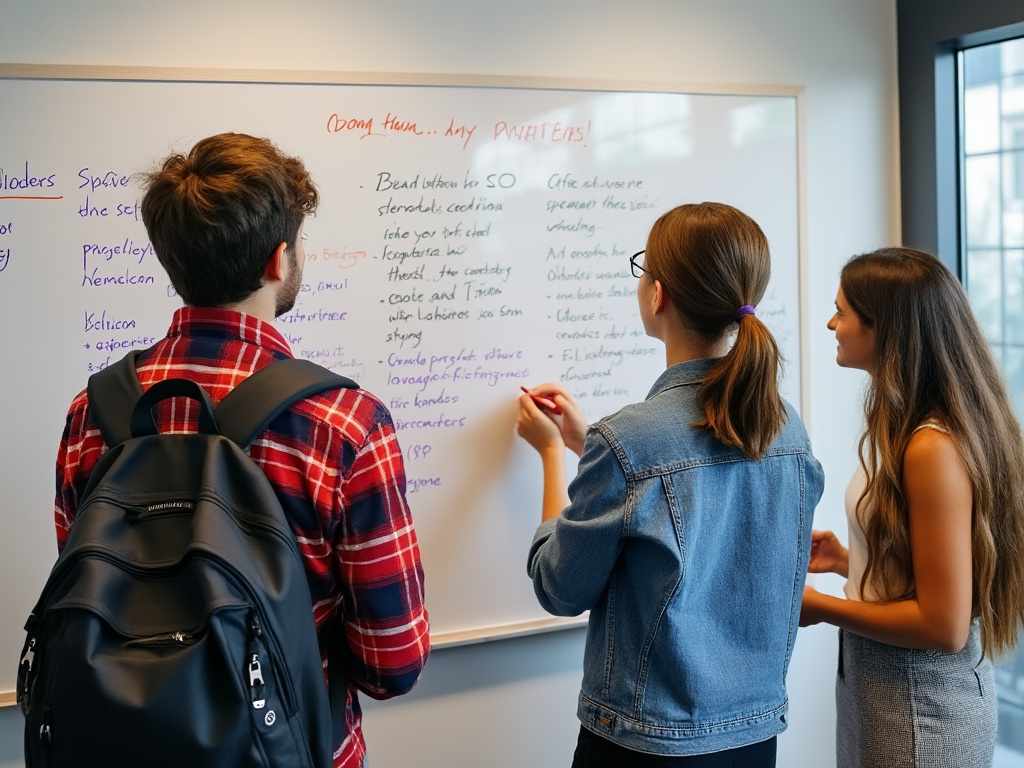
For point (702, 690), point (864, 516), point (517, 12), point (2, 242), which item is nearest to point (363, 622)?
point (702, 690)

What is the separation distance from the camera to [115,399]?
42.0 inches

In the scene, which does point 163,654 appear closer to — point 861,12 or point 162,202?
point 162,202

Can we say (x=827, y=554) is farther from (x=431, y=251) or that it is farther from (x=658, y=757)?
(x=431, y=251)

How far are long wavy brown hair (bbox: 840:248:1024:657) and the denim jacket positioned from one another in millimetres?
194

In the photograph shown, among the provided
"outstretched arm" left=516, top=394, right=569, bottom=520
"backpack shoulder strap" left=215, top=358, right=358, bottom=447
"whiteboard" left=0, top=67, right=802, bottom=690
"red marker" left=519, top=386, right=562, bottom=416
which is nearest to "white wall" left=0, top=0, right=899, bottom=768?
"whiteboard" left=0, top=67, right=802, bottom=690

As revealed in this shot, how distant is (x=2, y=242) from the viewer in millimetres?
→ 1665

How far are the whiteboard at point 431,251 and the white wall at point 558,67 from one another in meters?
0.07

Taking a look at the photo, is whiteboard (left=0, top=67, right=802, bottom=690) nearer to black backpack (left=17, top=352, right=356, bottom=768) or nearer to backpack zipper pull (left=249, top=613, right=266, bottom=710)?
black backpack (left=17, top=352, right=356, bottom=768)

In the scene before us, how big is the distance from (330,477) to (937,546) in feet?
3.08

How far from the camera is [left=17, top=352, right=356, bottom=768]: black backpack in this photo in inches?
35.3

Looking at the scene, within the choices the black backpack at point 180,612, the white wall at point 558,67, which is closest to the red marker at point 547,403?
the white wall at point 558,67

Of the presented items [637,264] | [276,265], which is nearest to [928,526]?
[637,264]

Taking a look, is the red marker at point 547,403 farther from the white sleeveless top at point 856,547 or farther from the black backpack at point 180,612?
the black backpack at point 180,612

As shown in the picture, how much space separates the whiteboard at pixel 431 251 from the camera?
169 cm
